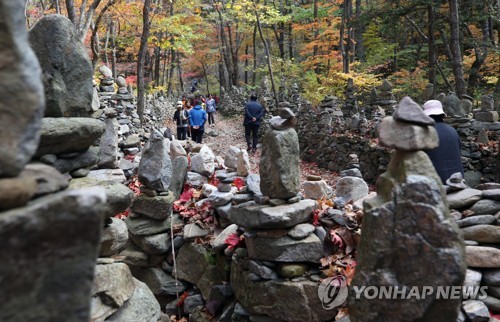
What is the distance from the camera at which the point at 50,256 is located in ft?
5.86

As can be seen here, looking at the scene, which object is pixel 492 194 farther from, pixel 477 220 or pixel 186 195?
pixel 186 195

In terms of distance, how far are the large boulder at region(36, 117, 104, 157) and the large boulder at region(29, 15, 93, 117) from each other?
254 millimetres

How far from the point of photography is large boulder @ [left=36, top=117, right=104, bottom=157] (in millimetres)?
3570

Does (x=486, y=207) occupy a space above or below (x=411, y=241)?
below

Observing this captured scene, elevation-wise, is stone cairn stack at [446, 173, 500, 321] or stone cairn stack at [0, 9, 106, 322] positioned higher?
stone cairn stack at [0, 9, 106, 322]

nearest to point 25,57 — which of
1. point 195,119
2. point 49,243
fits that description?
point 49,243

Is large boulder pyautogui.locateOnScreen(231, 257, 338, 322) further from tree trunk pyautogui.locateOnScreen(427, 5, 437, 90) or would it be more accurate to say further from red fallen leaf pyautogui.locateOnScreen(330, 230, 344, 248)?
tree trunk pyautogui.locateOnScreen(427, 5, 437, 90)

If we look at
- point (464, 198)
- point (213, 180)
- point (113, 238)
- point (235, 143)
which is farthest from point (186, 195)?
point (235, 143)

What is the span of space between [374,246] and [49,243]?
2.23 metres

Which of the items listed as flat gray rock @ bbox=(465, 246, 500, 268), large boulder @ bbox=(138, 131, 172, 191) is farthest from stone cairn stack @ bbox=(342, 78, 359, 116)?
flat gray rock @ bbox=(465, 246, 500, 268)

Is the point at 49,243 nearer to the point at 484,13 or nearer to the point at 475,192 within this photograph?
the point at 475,192

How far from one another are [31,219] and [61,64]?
2.78m

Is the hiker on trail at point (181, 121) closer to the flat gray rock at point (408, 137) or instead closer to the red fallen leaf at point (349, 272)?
the red fallen leaf at point (349, 272)

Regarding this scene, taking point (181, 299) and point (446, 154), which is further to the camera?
point (181, 299)
